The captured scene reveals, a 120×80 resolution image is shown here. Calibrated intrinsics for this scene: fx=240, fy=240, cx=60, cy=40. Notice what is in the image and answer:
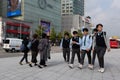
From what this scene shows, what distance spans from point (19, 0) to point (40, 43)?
231ft

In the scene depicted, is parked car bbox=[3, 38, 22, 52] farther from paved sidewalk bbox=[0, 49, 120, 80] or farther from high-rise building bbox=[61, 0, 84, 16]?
high-rise building bbox=[61, 0, 84, 16]

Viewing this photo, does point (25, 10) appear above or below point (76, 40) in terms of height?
above

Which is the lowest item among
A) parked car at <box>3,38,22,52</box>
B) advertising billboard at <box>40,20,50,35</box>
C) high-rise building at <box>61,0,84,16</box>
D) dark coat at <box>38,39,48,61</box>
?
parked car at <box>3,38,22,52</box>

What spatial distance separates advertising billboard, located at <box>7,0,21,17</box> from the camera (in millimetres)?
78881

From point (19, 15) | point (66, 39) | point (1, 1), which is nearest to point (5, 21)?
point (19, 15)

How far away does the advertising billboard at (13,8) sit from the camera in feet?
259

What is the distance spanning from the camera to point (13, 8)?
80438mm

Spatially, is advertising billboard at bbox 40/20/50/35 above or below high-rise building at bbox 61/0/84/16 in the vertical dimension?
below

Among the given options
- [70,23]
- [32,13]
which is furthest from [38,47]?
[70,23]

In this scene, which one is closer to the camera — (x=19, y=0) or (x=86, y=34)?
(x=86, y=34)

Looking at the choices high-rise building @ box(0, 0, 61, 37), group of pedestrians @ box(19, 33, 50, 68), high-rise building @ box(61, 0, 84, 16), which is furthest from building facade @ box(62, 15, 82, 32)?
group of pedestrians @ box(19, 33, 50, 68)

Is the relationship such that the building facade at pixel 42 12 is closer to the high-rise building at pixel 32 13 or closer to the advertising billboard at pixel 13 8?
the high-rise building at pixel 32 13

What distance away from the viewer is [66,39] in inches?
495

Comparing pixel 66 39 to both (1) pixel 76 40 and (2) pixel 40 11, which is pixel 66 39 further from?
(2) pixel 40 11
